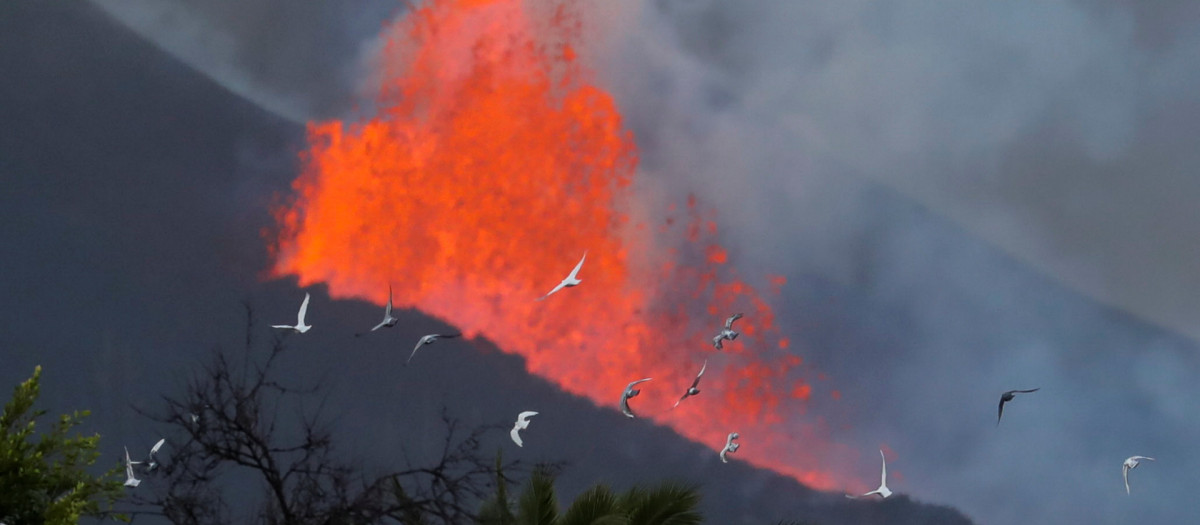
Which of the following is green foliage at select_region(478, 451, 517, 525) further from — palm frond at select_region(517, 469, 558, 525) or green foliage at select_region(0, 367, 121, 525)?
green foliage at select_region(0, 367, 121, 525)

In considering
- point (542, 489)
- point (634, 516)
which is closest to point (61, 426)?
point (542, 489)

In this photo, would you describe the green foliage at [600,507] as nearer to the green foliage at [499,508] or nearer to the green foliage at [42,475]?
the green foliage at [499,508]

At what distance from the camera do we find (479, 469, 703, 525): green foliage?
15734 mm

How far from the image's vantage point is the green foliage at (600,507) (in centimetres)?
1573

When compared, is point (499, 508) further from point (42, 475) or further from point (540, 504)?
point (42, 475)

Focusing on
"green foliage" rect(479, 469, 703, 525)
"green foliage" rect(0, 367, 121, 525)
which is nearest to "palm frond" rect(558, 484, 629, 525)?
"green foliage" rect(479, 469, 703, 525)

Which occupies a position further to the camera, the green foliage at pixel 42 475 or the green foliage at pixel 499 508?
the green foliage at pixel 499 508

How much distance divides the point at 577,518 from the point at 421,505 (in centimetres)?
254

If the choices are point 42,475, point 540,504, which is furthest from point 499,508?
point 42,475

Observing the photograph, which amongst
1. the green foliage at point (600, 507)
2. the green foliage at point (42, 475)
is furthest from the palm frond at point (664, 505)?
the green foliage at point (42, 475)

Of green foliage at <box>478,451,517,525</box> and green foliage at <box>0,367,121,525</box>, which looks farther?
green foliage at <box>478,451,517,525</box>

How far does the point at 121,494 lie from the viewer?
12.8 meters

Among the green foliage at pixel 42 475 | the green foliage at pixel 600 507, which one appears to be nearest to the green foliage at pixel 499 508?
the green foliage at pixel 600 507

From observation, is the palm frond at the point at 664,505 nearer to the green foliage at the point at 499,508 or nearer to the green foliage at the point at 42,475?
the green foliage at the point at 499,508
